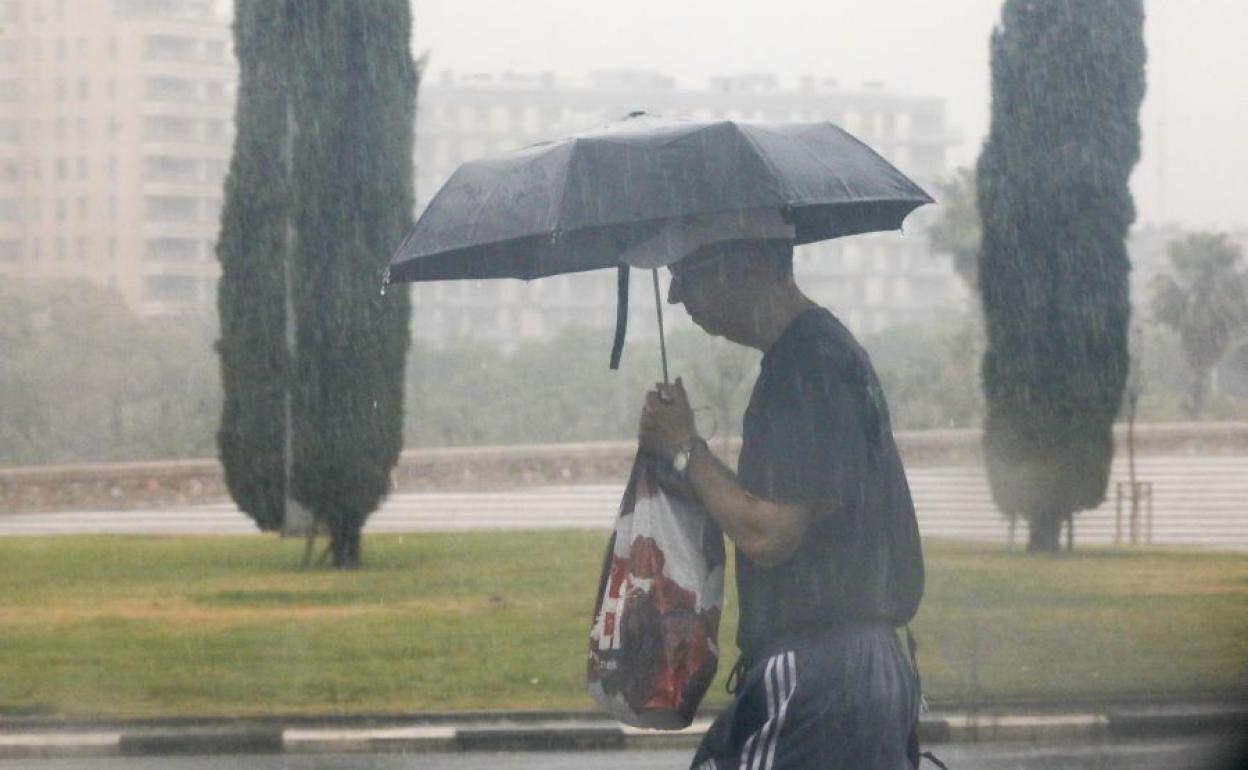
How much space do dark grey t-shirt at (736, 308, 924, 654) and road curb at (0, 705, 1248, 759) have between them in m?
6.23

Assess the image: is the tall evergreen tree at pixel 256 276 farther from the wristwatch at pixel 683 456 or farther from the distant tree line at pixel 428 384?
the wristwatch at pixel 683 456

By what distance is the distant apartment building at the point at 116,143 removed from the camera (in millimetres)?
23703

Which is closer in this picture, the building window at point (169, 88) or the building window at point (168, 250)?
the building window at point (169, 88)

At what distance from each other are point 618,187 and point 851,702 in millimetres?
972

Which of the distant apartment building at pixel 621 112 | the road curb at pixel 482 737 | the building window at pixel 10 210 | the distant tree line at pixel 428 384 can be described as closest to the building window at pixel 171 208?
the distant tree line at pixel 428 384

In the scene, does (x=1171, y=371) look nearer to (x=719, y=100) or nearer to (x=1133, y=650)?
(x=719, y=100)

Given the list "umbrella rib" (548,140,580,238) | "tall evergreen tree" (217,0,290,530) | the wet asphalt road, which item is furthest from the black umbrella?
"tall evergreen tree" (217,0,290,530)

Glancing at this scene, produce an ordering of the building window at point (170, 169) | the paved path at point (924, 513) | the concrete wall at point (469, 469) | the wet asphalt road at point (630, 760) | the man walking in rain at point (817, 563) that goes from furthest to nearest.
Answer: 1. the building window at point (170, 169)
2. the concrete wall at point (469, 469)
3. the paved path at point (924, 513)
4. the wet asphalt road at point (630, 760)
5. the man walking in rain at point (817, 563)

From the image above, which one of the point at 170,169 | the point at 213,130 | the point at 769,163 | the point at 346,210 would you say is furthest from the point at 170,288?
the point at 769,163

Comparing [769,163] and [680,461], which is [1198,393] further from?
[680,461]

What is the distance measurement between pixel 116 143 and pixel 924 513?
1266 cm

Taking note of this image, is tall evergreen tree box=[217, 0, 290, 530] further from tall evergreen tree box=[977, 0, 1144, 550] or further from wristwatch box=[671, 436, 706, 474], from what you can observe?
wristwatch box=[671, 436, 706, 474]

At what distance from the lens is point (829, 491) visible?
2.84 metres

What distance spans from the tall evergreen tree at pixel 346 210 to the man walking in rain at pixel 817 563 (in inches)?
488
